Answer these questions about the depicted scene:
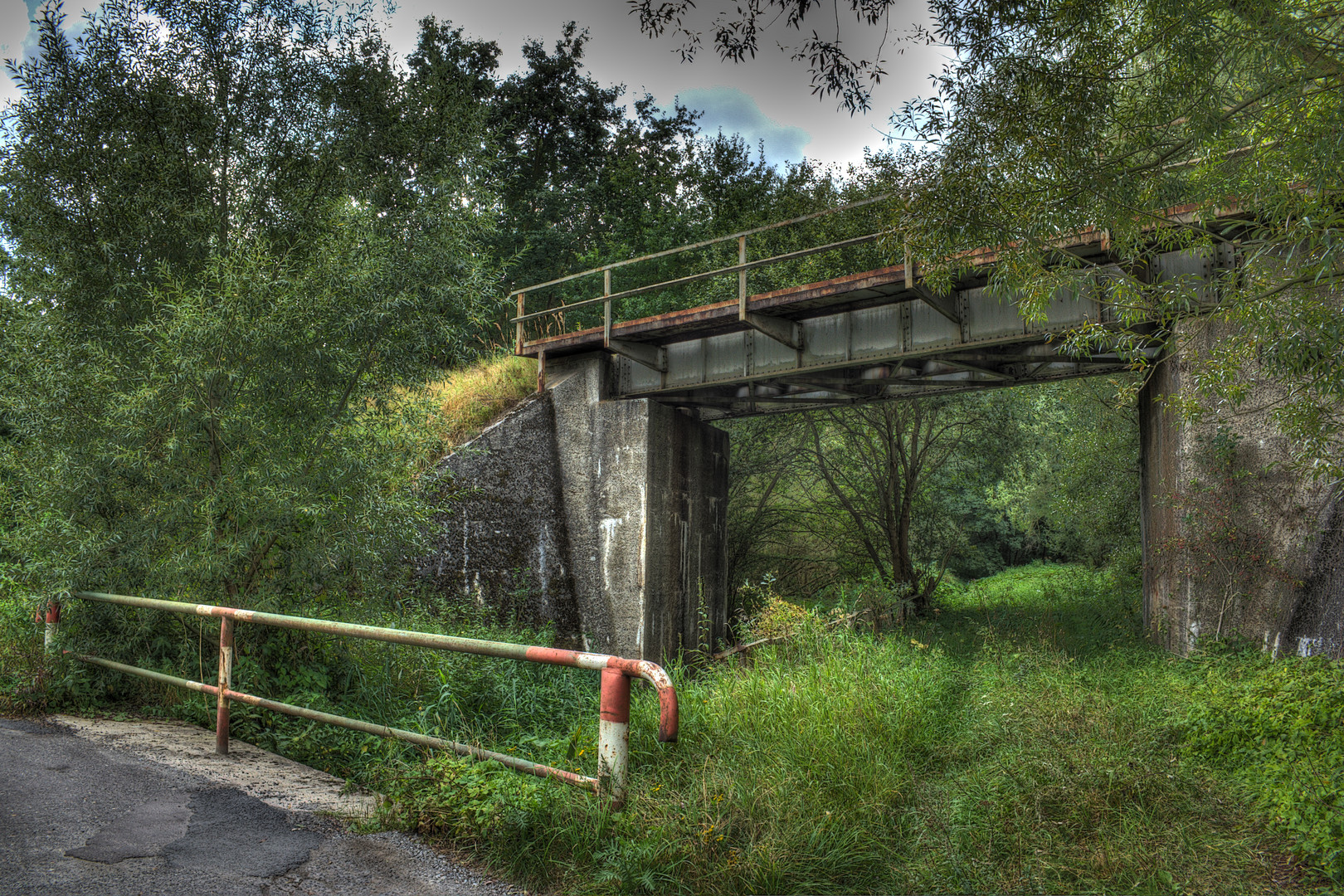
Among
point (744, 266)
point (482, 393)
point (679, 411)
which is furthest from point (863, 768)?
point (482, 393)

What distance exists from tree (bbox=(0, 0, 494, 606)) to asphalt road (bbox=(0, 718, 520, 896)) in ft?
9.40

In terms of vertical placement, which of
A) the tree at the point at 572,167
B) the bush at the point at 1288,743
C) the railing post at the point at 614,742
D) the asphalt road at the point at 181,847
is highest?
the tree at the point at 572,167

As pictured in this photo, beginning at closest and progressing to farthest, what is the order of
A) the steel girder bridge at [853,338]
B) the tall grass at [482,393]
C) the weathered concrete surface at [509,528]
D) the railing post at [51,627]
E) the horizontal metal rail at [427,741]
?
the horizontal metal rail at [427,741] < the railing post at [51,627] < the steel girder bridge at [853,338] < the weathered concrete surface at [509,528] < the tall grass at [482,393]

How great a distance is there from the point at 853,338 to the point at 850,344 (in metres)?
0.09

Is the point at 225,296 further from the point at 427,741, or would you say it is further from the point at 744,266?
the point at 744,266

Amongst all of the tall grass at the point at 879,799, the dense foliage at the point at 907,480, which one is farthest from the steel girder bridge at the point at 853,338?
the dense foliage at the point at 907,480

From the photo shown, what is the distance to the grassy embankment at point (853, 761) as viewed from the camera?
131 inches

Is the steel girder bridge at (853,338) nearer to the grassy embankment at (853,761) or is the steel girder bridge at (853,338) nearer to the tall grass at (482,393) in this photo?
the tall grass at (482,393)

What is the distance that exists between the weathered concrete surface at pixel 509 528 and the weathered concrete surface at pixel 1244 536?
8891mm

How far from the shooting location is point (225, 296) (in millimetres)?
6605

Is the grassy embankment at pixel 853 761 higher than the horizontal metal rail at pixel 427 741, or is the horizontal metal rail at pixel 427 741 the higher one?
the horizontal metal rail at pixel 427 741

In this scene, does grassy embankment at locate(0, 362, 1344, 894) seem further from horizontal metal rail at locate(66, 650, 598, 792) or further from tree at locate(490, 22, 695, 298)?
tree at locate(490, 22, 695, 298)

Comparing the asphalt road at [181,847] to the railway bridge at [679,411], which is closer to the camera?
the asphalt road at [181,847]

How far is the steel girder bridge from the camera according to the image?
31.3ft
